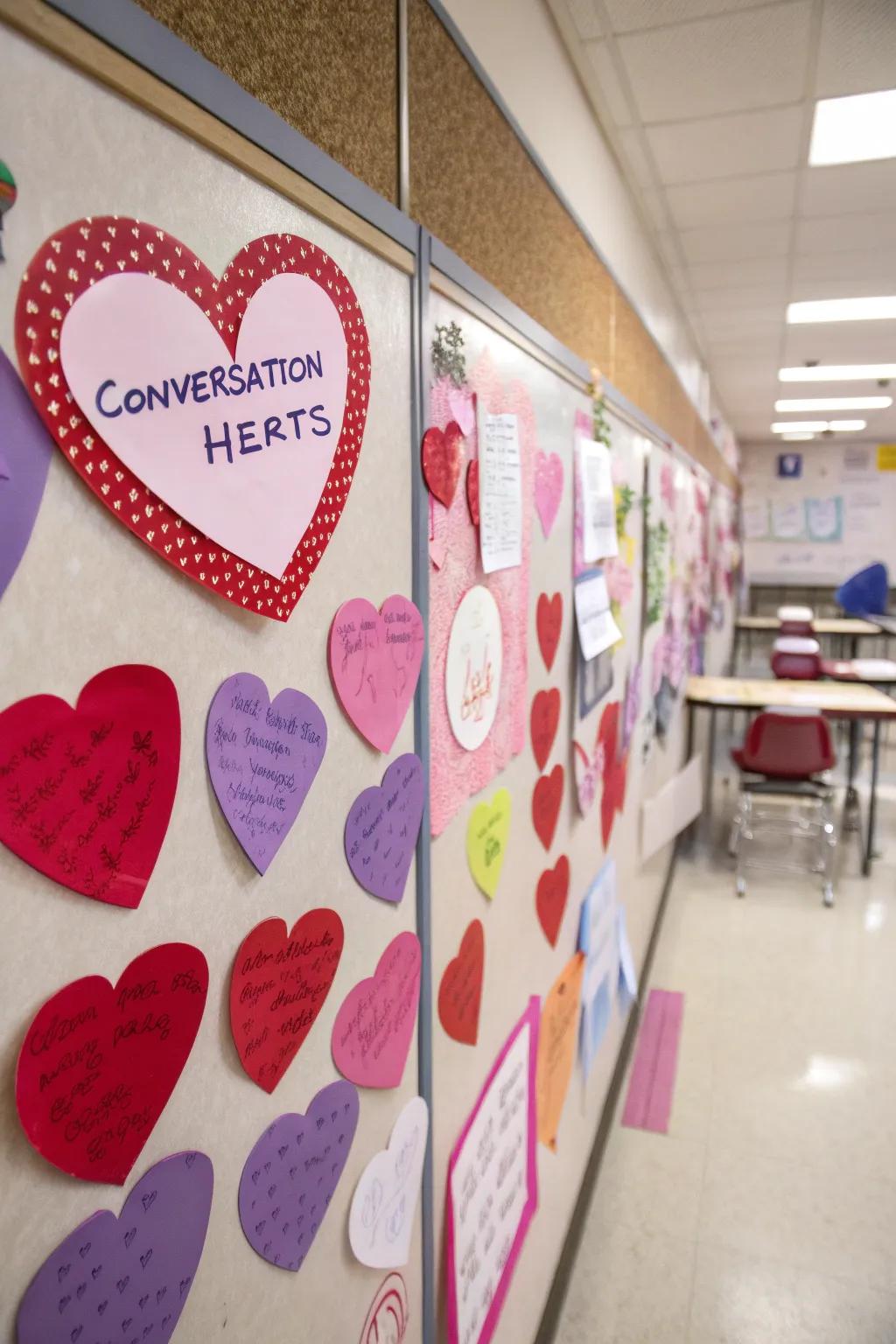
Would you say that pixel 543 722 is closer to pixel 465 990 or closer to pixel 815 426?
pixel 465 990

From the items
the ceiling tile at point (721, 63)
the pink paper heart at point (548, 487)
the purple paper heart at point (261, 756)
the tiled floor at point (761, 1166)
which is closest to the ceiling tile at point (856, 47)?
the ceiling tile at point (721, 63)

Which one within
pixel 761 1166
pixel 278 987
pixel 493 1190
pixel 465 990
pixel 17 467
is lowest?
pixel 761 1166

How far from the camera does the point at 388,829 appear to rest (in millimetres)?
825

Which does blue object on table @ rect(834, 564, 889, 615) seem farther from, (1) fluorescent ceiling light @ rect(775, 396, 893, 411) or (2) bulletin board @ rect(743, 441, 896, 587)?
(1) fluorescent ceiling light @ rect(775, 396, 893, 411)

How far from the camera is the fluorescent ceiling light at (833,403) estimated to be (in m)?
6.47

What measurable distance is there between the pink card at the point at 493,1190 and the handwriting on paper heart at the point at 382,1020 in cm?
28

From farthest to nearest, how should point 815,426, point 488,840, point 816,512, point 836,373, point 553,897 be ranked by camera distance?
point 816,512
point 815,426
point 836,373
point 553,897
point 488,840

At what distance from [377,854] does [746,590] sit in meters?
9.57

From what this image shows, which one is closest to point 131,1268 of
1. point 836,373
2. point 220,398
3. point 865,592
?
point 220,398

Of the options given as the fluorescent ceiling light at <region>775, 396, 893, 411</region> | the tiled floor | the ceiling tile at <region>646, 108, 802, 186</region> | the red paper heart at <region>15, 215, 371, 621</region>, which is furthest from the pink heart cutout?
the fluorescent ceiling light at <region>775, 396, 893, 411</region>

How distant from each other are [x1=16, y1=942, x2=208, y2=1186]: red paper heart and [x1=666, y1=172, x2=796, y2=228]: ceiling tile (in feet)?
8.59

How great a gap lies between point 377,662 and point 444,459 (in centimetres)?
26

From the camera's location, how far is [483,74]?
3.48 ft

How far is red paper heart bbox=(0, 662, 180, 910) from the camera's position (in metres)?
0.43
